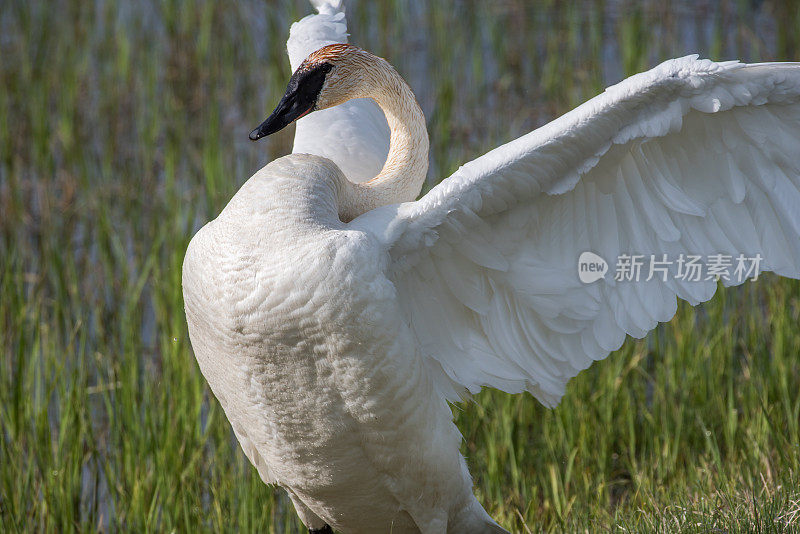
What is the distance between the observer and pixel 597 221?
3.38m

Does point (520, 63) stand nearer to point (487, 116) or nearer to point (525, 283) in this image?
point (487, 116)

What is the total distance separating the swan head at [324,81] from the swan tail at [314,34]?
3.23 ft

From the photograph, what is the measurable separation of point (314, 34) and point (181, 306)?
1506 mm

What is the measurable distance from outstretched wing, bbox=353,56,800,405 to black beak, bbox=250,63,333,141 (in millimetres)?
466

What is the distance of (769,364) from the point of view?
4.87 metres

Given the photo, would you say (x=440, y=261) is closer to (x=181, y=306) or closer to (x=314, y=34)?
(x=314, y=34)

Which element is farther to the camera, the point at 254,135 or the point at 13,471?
the point at 13,471

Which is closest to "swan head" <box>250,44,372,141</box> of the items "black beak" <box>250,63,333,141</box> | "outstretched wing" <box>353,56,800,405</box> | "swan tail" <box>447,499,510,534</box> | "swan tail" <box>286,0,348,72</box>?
"black beak" <box>250,63,333,141</box>

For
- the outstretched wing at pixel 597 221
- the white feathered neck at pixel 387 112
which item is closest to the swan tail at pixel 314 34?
the white feathered neck at pixel 387 112

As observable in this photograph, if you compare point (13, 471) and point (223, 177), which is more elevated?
point (223, 177)

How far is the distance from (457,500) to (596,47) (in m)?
5.19

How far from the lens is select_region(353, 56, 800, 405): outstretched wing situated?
2971 mm

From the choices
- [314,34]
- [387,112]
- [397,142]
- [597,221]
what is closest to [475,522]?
[597,221]

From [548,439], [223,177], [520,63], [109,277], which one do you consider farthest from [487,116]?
[548,439]
